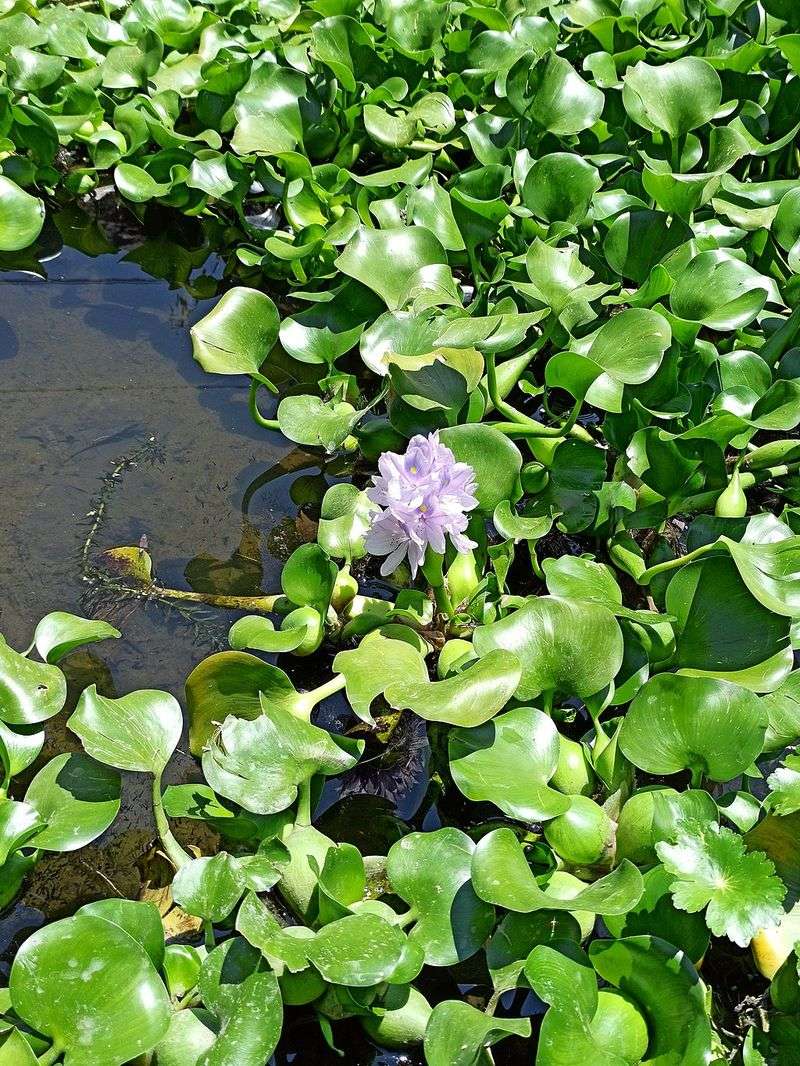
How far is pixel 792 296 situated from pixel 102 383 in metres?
1.51

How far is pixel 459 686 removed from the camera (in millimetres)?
1338

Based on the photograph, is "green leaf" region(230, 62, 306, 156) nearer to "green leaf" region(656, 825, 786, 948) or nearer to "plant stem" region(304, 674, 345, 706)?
"plant stem" region(304, 674, 345, 706)

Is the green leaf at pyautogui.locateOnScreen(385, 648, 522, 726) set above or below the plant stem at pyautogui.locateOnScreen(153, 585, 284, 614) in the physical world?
above

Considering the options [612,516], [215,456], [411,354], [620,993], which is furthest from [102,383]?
[620,993]

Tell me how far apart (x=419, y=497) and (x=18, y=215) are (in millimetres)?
1601

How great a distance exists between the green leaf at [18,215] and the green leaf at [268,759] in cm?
163

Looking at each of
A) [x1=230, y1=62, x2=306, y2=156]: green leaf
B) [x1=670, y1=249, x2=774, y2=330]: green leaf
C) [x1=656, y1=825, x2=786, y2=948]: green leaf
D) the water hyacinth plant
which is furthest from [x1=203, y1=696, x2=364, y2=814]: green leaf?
[x1=230, y1=62, x2=306, y2=156]: green leaf

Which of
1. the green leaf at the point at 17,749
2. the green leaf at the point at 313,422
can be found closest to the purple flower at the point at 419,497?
the green leaf at the point at 313,422

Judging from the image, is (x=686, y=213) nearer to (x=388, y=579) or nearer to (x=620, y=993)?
(x=388, y=579)

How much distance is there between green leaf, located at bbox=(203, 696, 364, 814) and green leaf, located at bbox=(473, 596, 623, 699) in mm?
261

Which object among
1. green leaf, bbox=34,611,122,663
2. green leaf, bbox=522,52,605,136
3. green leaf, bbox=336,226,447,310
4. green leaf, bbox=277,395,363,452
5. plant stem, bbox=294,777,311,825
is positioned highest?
green leaf, bbox=522,52,605,136

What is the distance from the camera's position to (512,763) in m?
1.39

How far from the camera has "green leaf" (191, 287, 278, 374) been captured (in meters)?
1.95

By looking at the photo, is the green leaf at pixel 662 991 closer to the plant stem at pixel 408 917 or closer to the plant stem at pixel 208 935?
the plant stem at pixel 408 917
